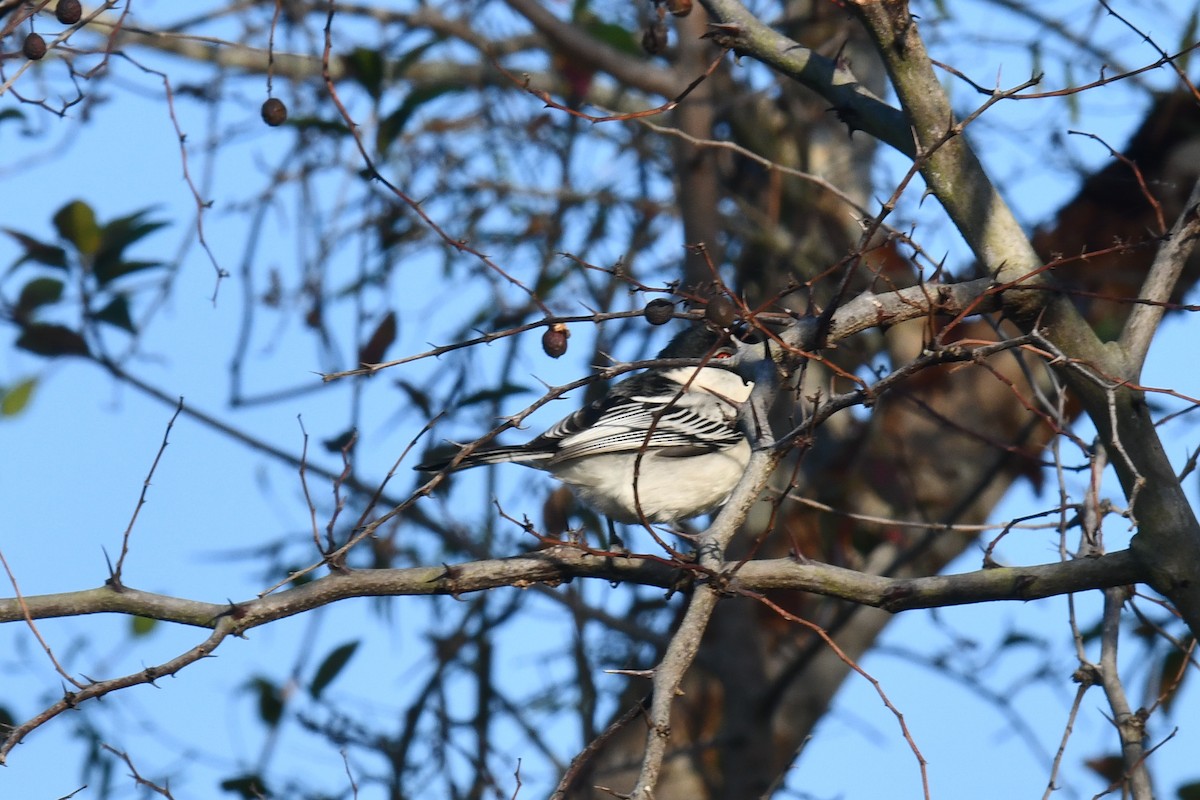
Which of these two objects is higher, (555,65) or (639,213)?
(555,65)

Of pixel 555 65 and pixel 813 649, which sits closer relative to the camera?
pixel 813 649

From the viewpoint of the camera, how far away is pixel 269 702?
235 inches

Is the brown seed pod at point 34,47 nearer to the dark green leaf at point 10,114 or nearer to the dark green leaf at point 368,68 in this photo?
the dark green leaf at point 10,114

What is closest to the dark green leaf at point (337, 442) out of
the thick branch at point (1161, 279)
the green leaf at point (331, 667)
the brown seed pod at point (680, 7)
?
the green leaf at point (331, 667)

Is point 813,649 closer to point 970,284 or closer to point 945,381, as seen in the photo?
point 945,381

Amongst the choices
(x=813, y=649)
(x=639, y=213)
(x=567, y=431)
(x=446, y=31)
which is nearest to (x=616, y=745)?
(x=813, y=649)

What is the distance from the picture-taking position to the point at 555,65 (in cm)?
728

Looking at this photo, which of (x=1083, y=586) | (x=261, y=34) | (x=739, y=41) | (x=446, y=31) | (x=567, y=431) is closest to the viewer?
(x=1083, y=586)

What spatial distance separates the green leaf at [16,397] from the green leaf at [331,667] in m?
1.78

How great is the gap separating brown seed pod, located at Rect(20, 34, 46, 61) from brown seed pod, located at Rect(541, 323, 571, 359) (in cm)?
153

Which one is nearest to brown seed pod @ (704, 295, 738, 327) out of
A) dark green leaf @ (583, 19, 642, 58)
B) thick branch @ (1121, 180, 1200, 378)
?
thick branch @ (1121, 180, 1200, 378)

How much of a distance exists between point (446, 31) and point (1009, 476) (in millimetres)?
4118

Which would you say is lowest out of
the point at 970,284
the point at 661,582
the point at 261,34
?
the point at 661,582

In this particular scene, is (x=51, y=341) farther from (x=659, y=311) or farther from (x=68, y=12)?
(x=659, y=311)
